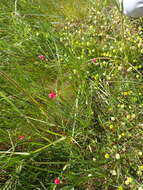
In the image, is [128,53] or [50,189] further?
[128,53]

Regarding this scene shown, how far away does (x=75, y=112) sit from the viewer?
118 cm

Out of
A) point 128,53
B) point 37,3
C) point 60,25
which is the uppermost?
point 37,3

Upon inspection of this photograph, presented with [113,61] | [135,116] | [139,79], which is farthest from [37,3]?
[135,116]

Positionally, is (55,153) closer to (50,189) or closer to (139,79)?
(50,189)

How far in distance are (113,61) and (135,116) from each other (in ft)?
1.37

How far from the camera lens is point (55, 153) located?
3.73 feet

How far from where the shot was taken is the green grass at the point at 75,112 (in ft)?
3.44

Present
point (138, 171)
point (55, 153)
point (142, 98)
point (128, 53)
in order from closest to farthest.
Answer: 1. point (138, 171)
2. point (55, 153)
3. point (142, 98)
4. point (128, 53)

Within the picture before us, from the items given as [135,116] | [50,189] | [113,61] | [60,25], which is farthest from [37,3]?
[50,189]

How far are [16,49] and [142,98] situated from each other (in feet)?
2.76

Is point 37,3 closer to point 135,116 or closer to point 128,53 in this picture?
point 128,53

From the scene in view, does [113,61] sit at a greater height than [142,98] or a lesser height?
greater

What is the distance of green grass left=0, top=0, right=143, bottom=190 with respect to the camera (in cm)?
105

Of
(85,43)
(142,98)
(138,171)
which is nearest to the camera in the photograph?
(138,171)
